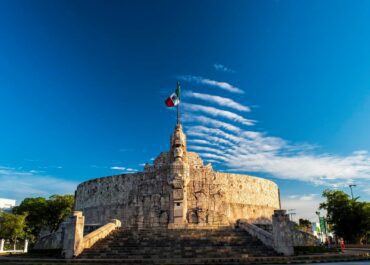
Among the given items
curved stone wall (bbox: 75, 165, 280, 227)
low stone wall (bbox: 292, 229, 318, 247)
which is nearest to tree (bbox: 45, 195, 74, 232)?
curved stone wall (bbox: 75, 165, 280, 227)

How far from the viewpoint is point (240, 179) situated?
2838 centimetres

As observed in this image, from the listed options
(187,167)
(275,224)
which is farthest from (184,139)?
(275,224)

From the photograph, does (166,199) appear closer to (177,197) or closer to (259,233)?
(177,197)

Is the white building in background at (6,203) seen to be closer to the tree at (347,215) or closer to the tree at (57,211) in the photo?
the tree at (57,211)

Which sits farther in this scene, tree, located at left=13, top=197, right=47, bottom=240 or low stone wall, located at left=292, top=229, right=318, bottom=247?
tree, located at left=13, top=197, right=47, bottom=240

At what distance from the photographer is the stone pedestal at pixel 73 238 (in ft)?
50.0

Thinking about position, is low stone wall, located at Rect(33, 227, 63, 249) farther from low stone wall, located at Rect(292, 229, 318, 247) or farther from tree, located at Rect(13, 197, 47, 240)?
tree, located at Rect(13, 197, 47, 240)

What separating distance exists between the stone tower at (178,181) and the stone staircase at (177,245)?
4347 millimetres

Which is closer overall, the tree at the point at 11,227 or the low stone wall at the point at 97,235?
the low stone wall at the point at 97,235

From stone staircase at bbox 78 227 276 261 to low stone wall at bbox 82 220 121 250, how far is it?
290 millimetres

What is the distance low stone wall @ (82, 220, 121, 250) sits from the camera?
16.5 metres

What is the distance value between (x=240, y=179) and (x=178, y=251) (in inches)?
567

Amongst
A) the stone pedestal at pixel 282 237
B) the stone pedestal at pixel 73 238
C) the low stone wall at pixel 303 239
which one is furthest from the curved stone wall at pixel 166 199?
the stone pedestal at pixel 282 237

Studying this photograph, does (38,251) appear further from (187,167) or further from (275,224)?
(275,224)
